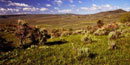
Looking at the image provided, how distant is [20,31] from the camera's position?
1187 centimetres

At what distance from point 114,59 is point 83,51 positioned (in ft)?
6.13

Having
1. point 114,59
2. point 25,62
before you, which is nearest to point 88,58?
point 114,59

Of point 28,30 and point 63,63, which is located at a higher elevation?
point 28,30

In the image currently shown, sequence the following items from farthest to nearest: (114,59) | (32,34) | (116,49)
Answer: (32,34) → (116,49) → (114,59)

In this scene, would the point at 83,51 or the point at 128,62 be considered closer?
the point at 128,62

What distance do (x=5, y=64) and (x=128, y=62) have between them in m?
6.94

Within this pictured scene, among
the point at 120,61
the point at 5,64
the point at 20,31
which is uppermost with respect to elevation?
the point at 20,31

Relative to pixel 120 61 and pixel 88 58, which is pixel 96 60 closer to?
pixel 88 58

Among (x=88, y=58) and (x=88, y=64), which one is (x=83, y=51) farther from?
(x=88, y=64)

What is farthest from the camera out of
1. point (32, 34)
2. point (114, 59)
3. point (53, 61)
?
point (32, 34)

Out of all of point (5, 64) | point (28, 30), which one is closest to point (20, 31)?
point (28, 30)

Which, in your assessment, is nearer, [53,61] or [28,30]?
[53,61]

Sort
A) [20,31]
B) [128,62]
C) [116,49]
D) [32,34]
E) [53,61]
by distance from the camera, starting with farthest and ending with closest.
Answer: [32,34] < [20,31] < [116,49] < [53,61] < [128,62]

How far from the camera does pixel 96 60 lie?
261 inches
